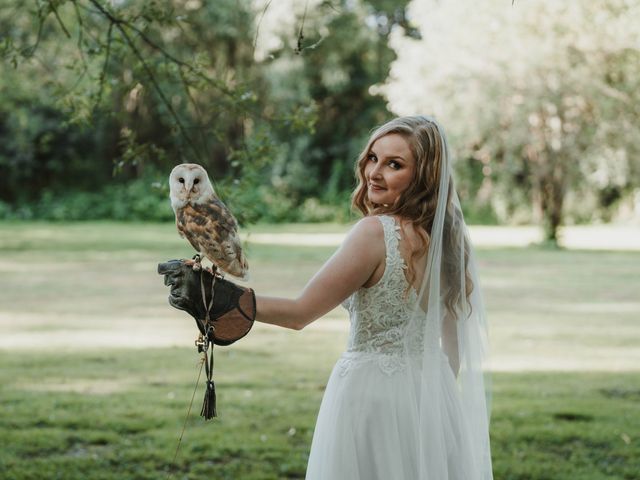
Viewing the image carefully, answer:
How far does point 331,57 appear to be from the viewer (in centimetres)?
3161

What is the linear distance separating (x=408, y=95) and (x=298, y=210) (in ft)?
37.8

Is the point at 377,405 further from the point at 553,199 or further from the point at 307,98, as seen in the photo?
the point at 553,199

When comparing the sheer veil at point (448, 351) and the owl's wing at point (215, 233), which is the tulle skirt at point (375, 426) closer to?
the sheer veil at point (448, 351)

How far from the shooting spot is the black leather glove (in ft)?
8.64

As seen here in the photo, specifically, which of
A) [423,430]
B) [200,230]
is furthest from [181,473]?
[200,230]

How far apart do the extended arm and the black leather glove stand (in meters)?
0.05

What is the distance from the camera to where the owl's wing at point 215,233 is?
8.68 ft

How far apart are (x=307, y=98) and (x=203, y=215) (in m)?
4.58

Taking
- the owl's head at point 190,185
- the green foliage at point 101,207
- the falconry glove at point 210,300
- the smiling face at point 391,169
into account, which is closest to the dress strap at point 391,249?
the smiling face at point 391,169

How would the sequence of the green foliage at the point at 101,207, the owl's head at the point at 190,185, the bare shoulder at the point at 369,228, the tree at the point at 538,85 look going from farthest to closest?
the green foliage at the point at 101,207
the tree at the point at 538,85
the bare shoulder at the point at 369,228
the owl's head at the point at 190,185

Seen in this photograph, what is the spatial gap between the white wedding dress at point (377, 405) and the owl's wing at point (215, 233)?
51 centimetres

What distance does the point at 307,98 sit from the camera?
7.11 metres

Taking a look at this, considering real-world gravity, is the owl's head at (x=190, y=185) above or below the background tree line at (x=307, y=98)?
below

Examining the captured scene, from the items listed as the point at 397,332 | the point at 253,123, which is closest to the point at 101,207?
the point at 253,123
